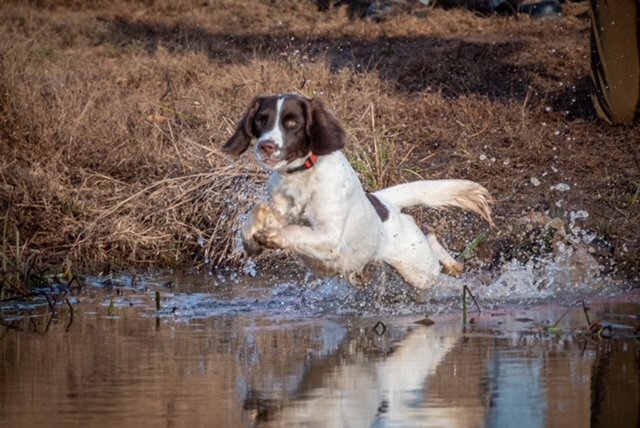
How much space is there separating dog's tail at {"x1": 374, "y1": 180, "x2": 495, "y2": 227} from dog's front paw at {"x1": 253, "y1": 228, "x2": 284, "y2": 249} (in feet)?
4.07

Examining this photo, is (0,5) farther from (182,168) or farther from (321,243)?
(321,243)

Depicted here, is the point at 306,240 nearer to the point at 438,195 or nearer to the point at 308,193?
the point at 308,193

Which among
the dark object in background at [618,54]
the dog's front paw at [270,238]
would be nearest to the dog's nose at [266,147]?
the dog's front paw at [270,238]

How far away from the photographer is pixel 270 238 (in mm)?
7398

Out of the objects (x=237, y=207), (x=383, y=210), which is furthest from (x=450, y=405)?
(x=237, y=207)

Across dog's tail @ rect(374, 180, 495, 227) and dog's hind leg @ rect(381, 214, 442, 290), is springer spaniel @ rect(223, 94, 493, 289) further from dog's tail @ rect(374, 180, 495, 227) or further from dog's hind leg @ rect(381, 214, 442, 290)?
dog's tail @ rect(374, 180, 495, 227)

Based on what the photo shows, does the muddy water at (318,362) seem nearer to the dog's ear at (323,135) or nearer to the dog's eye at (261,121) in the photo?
the dog's ear at (323,135)

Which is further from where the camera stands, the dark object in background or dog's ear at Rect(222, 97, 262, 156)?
the dark object in background

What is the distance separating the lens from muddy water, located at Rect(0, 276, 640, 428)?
214 inches

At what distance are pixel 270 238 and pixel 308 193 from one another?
43cm

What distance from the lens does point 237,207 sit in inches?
393

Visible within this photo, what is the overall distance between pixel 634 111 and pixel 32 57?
5.26 meters

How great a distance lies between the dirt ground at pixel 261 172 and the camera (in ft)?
32.5

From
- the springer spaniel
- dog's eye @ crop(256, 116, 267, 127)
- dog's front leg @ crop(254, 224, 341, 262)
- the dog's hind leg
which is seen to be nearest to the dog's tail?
the dog's hind leg
